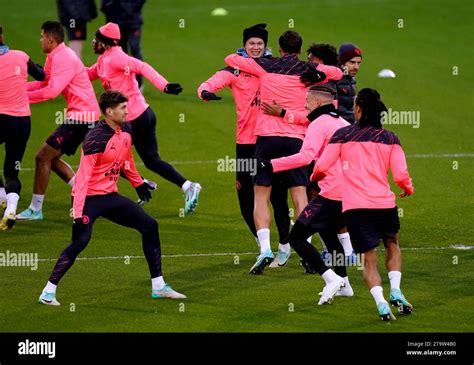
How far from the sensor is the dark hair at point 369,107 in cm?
1346

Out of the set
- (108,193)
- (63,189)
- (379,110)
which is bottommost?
(63,189)

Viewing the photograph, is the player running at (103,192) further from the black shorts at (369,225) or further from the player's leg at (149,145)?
the player's leg at (149,145)

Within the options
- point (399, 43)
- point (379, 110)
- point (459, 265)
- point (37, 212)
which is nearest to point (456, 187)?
point (459, 265)

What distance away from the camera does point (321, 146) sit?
14.2 metres

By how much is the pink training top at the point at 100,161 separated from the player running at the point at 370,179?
7.10 ft

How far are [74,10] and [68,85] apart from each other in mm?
9457

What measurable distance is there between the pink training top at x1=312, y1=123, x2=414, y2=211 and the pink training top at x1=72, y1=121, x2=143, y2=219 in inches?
88.1

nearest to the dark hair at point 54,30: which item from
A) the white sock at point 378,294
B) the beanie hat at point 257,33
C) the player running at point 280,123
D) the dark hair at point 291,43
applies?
the beanie hat at point 257,33

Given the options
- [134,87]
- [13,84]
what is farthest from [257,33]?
[13,84]

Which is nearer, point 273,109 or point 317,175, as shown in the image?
point 317,175

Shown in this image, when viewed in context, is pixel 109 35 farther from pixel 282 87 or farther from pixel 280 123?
pixel 280 123

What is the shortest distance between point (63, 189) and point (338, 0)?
17.4 metres

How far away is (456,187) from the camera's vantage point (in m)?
→ 20.9

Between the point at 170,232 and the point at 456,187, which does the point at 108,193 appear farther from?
the point at 456,187
